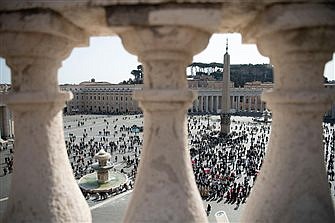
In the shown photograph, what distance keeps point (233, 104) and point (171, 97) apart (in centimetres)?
6528

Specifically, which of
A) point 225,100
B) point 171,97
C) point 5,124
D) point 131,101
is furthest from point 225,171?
point 131,101

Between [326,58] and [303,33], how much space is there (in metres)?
0.31

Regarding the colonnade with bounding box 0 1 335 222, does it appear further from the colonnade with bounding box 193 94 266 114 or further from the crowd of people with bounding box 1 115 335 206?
the colonnade with bounding box 193 94 266 114

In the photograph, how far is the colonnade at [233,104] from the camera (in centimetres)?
6456

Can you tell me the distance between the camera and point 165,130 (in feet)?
9.12

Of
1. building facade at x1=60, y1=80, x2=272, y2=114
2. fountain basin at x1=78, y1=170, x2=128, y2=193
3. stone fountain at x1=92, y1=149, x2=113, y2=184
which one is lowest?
fountain basin at x1=78, y1=170, x2=128, y2=193

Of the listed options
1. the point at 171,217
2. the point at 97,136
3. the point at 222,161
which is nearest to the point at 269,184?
the point at 171,217

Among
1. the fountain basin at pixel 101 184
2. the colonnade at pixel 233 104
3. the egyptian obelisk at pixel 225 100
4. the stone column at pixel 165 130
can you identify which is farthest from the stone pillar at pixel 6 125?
the colonnade at pixel 233 104

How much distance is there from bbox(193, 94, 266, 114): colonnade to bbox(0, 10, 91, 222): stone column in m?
→ 60.6

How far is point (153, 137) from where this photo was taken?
9.21 ft

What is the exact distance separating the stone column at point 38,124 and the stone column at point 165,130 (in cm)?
60

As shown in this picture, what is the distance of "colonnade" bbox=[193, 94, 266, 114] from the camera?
64562mm

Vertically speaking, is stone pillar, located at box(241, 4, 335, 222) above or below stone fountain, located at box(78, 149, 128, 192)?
above

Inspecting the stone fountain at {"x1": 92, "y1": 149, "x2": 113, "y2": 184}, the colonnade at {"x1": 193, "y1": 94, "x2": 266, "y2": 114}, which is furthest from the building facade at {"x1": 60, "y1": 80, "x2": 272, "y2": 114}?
the stone fountain at {"x1": 92, "y1": 149, "x2": 113, "y2": 184}
